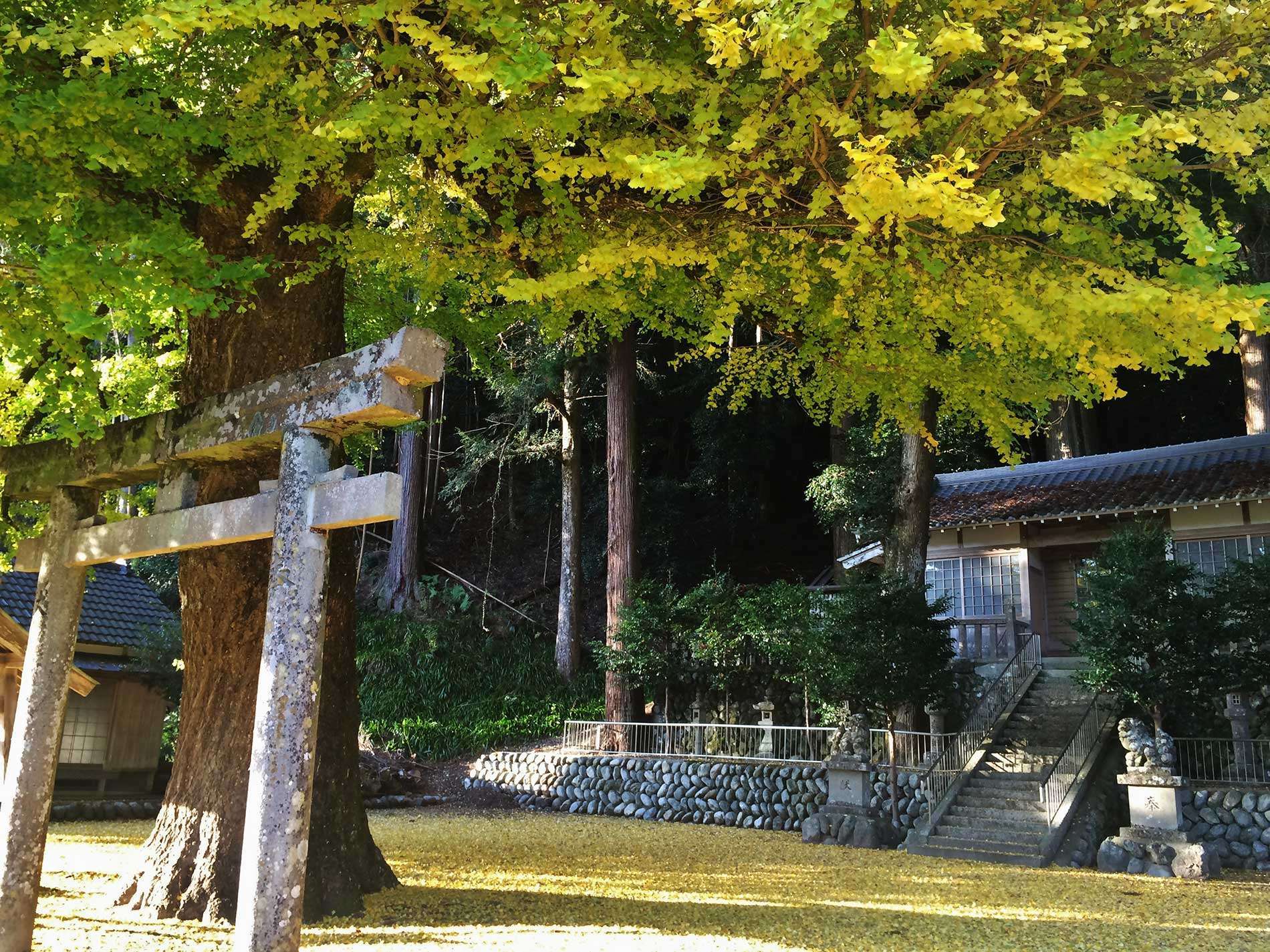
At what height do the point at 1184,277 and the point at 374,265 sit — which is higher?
the point at 374,265

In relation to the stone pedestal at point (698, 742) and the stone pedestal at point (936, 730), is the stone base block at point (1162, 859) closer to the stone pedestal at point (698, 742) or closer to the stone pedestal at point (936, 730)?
the stone pedestal at point (936, 730)

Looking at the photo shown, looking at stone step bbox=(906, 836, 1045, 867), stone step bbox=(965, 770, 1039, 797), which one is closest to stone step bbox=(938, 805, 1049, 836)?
stone step bbox=(906, 836, 1045, 867)

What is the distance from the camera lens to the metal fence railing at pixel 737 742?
45.8ft

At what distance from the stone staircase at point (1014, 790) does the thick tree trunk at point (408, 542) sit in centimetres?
1512

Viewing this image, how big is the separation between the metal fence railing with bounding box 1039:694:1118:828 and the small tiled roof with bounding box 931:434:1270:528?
15.5 ft

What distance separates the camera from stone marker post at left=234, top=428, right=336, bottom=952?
4.49m

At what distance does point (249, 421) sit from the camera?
5.51 metres

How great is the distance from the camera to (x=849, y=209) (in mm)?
4918

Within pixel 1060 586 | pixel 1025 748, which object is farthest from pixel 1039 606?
pixel 1025 748

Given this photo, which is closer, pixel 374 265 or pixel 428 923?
pixel 428 923

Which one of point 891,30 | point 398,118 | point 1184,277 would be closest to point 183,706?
point 398,118

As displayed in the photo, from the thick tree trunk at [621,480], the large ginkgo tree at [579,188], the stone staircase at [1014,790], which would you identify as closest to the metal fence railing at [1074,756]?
the stone staircase at [1014,790]

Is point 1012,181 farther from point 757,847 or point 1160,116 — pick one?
point 757,847

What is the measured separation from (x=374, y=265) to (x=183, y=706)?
4598mm
